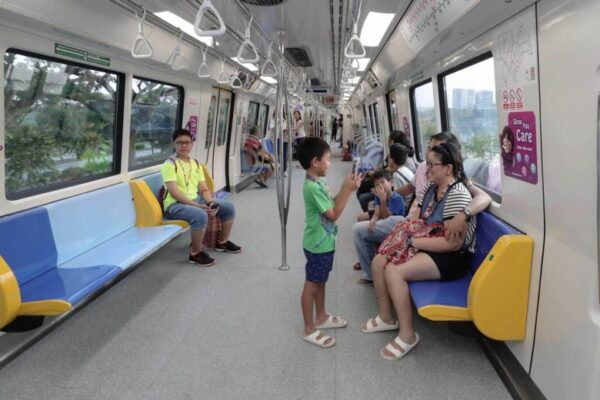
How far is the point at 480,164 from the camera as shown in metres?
4.05

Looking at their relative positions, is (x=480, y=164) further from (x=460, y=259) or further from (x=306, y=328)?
(x=306, y=328)

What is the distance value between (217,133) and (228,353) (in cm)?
594

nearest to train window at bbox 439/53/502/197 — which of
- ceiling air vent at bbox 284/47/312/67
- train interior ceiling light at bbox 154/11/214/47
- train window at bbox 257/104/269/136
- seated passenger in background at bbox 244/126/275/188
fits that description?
ceiling air vent at bbox 284/47/312/67

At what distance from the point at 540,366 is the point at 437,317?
0.58 meters

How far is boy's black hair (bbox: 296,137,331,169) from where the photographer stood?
2635 millimetres

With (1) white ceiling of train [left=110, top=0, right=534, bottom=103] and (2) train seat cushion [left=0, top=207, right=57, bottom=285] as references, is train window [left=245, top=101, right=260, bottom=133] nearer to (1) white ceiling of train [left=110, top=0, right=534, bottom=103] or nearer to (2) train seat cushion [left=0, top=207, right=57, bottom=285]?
(1) white ceiling of train [left=110, top=0, right=534, bottom=103]

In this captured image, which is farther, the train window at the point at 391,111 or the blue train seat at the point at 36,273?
the train window at the point at 391,111

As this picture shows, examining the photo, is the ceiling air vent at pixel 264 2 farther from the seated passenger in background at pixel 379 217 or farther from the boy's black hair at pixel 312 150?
the seated passenger in background at pixel 379 217

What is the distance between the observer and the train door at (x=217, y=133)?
762cm

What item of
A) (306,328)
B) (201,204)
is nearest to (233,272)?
(201,204)

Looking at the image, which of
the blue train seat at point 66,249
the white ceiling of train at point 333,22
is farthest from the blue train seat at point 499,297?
the blue train seat at point 66,249

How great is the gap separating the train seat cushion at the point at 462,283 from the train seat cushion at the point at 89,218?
255 centimetres

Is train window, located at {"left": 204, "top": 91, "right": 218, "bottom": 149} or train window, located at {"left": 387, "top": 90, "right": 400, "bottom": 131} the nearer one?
train window, located at {"left": 204, "top": 91, "right": 218, "bottom": 149}

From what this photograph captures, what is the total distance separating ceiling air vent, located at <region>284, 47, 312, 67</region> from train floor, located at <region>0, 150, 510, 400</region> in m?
4.21
